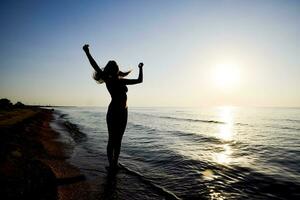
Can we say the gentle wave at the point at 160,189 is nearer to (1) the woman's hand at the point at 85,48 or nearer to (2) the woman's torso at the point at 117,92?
(2) the woman's torso at the point at 117,92

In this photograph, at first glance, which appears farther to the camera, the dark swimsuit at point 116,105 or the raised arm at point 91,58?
the dark swimsuit at point 116,105

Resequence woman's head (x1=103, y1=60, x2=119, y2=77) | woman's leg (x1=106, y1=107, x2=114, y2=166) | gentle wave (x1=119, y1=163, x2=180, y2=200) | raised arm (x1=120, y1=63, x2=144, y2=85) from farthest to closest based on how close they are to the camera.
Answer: woman's leg (x1=106, y1=107, x2=114, y2=166), woman's head (x1=103, y1=60, x2=119, y2=77), raised arm (x1=120, y1=63, x2=144, y2=85), gentle wave (x1=119, y1=163, x2=180, y2=200)

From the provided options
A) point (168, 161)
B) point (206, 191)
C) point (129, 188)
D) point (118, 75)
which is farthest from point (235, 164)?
point (118, 75)

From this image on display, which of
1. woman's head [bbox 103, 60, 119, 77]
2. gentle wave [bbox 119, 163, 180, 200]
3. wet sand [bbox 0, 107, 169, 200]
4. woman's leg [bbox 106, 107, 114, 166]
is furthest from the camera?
woman's leg [bbox 106, 107, 114, 166]

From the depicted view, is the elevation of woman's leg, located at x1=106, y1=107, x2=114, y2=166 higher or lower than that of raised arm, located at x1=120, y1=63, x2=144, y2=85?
lower

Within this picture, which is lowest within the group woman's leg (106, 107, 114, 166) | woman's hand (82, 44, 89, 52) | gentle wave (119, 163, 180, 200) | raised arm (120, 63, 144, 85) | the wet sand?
gentle wave (119, 163, 180, 200)

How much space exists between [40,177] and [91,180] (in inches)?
48.2

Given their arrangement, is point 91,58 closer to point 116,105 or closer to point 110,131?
point 116,105

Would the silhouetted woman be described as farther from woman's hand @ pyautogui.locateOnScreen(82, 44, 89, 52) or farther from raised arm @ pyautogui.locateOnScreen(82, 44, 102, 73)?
woman's hand @ pyautogui.locateOnScreen(82, 44, 89, 52)

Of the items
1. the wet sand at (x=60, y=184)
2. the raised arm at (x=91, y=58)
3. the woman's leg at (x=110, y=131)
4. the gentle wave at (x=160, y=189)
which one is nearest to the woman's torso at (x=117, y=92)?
the woman's leg at (x=110, y=131)

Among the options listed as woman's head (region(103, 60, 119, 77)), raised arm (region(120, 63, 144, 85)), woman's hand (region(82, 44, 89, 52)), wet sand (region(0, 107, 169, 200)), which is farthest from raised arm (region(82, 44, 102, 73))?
wet sand (region(0, 107, 169, 200))

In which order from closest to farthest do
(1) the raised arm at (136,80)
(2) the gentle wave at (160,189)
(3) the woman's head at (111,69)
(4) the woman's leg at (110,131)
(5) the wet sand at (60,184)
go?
1. (5) the wet sand at (60,184)
2. (2) the gentle wave at (160,189)
3. (1) the raised arm at (136,80)
4. (3) the woman's head at (111,69)
5. (4) the woman's leg at (110,131)

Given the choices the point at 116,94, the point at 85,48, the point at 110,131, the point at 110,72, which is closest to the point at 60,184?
the point at 110,131

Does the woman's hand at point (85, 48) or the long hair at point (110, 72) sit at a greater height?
the woman's hand at point (85, 48)
